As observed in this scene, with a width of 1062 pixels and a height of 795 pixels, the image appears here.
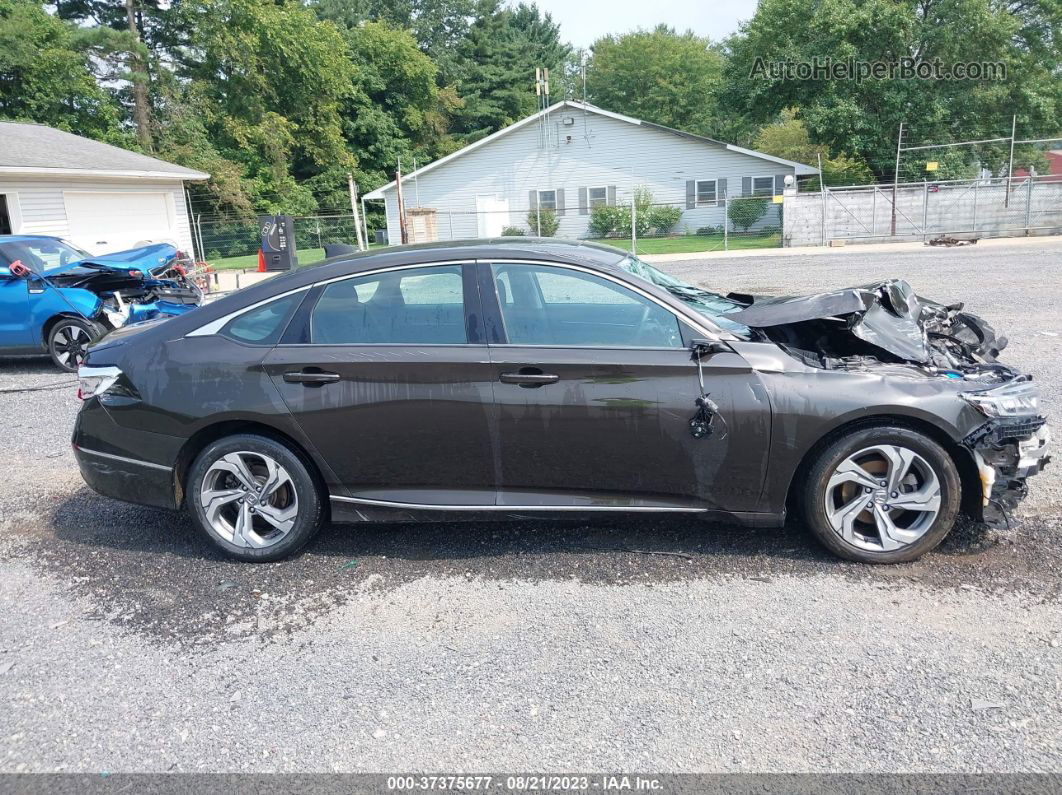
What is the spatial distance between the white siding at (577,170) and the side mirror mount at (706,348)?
31162 mm

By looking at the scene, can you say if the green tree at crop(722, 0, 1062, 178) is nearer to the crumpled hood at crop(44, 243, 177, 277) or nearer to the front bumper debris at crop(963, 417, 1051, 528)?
the crumpled hood at crop(44, 243, 177, 277)

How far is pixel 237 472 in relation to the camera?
4.15 m

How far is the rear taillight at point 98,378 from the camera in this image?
4.26 m

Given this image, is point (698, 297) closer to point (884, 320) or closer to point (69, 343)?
point (884, 320)

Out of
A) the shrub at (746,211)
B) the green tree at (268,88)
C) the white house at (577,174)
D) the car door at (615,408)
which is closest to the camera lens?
the car door at (615,408)

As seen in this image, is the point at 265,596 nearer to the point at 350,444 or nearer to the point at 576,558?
the point at 350,444

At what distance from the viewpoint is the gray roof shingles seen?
66.7 ft

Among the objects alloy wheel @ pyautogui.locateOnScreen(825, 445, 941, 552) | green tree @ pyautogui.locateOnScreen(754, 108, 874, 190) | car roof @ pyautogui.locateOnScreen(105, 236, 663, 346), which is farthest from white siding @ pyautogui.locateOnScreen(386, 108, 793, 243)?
alloy wheel @ pyautogui.locateOnScreen(825, 445, 941, 552)

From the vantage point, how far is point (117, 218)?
23.6 m

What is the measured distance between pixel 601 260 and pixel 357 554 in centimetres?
202

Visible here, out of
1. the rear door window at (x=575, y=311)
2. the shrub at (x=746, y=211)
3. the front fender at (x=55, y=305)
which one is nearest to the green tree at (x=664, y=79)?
the shrub at (x=746, y=211)

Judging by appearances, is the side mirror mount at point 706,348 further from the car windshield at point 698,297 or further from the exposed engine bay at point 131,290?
the exposed engine bay at point 131,290

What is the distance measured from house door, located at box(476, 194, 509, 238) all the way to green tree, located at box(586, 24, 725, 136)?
82.5ft

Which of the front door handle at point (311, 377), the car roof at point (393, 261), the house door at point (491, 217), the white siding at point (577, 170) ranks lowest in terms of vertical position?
the front door handle at point (311, 377)
